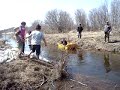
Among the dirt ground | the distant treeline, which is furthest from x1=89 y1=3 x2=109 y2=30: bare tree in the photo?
the dirt ground

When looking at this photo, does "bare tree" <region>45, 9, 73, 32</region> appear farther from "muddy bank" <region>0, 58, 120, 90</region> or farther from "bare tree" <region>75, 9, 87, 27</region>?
"muddy bank" <region>0, 58, 120, 90</region>

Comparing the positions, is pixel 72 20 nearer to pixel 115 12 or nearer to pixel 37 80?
pixel 115 12

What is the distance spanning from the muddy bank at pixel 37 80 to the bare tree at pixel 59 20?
5507 centimetres

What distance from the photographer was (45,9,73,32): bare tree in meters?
67.7

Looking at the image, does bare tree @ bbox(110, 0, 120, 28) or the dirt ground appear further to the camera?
bare tree @ bbox(110, 0, 120, 28)

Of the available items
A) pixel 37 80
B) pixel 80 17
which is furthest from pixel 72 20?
pixel 37 80

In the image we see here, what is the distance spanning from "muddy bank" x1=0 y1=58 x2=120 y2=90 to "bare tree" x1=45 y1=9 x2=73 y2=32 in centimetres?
5507

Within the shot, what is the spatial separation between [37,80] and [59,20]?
59.6m

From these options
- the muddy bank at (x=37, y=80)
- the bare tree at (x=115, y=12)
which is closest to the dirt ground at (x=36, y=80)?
the muddy bank at (x=37, y=80)

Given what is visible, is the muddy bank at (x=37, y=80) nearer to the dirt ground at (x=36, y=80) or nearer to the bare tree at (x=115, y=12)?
the dirt ground at (x=36, y=80)

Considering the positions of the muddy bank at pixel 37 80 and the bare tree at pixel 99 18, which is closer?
the muddy bank at pixel 37 80

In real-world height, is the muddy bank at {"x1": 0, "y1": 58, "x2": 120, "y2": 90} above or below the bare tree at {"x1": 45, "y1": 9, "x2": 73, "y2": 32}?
below

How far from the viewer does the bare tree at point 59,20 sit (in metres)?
67.7

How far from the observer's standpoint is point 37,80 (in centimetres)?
1002
